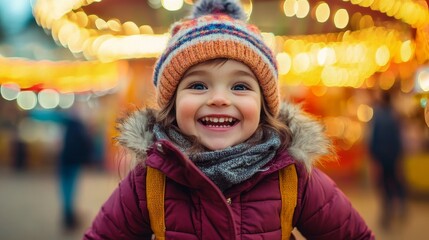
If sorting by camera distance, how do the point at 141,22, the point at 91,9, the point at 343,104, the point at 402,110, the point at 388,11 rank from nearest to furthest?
the point at 388,11, the point at 91,9, the point at 141,22, the point at 402,110, the point at 343,104

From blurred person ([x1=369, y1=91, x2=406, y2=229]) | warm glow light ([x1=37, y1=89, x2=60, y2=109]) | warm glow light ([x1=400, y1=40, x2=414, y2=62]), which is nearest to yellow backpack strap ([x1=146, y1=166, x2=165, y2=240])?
blurred person ([x1=369, y1=91, x2=406, y2=229])

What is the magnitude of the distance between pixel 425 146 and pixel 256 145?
690 cm

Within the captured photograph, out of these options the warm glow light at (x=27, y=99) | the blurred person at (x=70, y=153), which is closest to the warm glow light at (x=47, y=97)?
the warm glow light at (x=27, y=99)

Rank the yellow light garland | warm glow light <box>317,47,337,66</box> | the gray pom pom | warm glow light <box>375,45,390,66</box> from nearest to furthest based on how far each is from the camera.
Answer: the gray pom pom, warm glow light <box>375,45,390,66</box>, warm glow light <box>317,47,337,66</box>, the yellow light garland

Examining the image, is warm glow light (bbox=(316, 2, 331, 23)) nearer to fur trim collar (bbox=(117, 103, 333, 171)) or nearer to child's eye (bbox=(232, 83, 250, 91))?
fur trim collar (bbox=(117, 103, 333, 171))

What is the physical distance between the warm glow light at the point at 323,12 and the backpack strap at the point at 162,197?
13.7ft

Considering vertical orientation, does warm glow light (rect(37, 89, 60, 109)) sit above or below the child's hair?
above

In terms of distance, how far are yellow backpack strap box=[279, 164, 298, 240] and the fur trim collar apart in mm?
47

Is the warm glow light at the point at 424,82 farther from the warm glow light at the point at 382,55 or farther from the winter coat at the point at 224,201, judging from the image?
the warm glow light at the point at 382,55

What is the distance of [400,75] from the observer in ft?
28.4

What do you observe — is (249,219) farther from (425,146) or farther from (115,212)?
(425,146)

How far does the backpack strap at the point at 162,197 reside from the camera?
5.45 feet

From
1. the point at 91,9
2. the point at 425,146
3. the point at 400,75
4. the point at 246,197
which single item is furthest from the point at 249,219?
the point at 400,75

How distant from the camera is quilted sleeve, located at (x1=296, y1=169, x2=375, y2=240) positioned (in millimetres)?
1718
